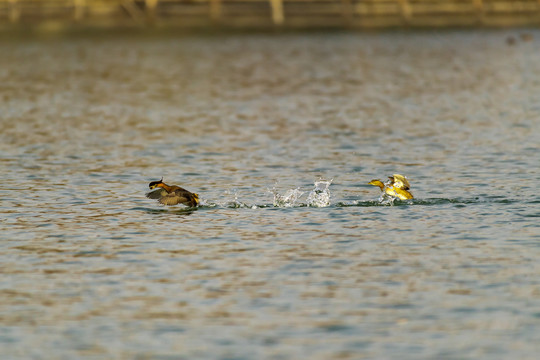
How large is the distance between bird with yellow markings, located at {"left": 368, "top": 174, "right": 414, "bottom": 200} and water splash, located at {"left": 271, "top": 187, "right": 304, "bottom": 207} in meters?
1.70

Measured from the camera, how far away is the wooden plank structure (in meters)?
120

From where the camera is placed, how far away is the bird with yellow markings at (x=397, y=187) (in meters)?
21.3

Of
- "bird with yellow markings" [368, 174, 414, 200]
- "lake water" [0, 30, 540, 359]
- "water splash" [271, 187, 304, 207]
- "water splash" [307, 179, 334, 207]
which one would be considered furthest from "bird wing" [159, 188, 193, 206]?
"bird with yellow markings" [368, 174, 414, 200]

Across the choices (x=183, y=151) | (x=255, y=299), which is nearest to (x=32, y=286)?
(x=255, y=299)

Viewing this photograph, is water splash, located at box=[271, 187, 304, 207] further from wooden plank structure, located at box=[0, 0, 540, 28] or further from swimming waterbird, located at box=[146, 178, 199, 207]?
wooden plank structure, located at box=[0, 0, 540, 28]

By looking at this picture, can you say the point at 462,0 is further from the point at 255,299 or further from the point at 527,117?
the point at 255,299

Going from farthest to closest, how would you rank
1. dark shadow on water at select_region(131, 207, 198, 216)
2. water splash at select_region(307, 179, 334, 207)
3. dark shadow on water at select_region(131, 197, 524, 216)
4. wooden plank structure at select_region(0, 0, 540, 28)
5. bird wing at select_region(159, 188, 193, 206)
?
wooden plank structure at select_region(0, 0, 540, 28), water splash at select_region(307, 179, 334, 207), dark shadow on water at select_region(131, 197, 524, 216), dark shadow on water at select_region(131, 207, 198, 216), bird wing at select_region(159, 188, 193, 206)

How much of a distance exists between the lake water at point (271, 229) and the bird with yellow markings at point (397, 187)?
0.41m

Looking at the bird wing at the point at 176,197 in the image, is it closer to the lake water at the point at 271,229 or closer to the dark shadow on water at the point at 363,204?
the lake water at the point at 271,229

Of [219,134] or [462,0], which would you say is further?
[462,0]

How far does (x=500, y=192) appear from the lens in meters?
22.6

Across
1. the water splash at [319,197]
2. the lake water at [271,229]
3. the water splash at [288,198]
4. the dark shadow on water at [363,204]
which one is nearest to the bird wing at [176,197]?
the lake water at [271,229]

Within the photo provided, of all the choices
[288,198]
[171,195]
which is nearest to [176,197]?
[171,195]

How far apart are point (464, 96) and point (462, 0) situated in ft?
302
